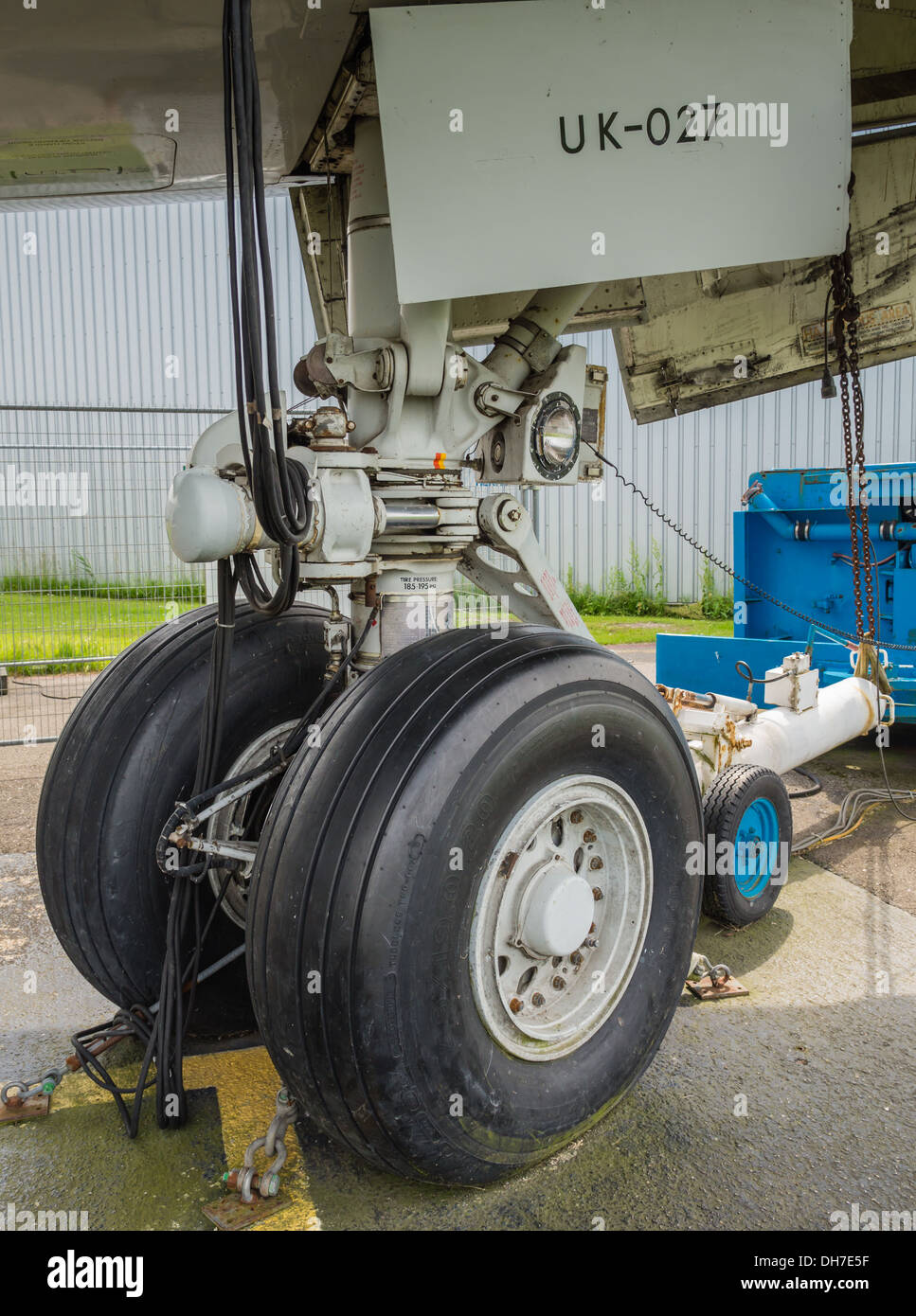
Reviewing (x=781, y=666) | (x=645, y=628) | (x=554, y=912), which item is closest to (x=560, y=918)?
(x=554, y=912)

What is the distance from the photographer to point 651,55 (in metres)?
2.09

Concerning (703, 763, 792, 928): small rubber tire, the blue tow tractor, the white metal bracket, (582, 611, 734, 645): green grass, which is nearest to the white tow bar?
the blue tow tractor

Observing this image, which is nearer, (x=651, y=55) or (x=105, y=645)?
(x=651, y=55)

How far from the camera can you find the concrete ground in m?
1.86

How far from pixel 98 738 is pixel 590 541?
10.5 meters

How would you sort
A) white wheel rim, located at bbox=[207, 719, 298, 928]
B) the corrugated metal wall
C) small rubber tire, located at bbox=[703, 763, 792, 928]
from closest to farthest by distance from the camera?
white wheel rim, located at bbox=[207, 719, 298, 928] → small rubber tire, located at bbox=[703, 763, 792, 928] → the corrugated metal wall

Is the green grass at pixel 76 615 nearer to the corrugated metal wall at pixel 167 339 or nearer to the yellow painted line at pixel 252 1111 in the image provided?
the yellow painted line at pixel 252 1111

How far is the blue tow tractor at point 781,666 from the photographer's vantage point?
3170mm

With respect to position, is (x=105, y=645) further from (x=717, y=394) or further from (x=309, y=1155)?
(x=309, y=1155)

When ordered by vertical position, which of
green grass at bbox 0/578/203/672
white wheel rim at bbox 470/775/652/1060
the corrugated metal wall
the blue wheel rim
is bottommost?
the blue wheel rim

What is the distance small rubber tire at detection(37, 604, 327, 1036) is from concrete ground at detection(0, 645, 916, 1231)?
26 centimetres

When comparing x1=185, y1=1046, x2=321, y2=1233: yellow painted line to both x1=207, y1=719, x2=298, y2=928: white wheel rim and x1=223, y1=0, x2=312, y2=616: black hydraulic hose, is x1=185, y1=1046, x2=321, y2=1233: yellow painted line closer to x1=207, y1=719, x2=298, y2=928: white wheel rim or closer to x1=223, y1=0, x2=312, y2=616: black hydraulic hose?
x1=207, y1=719, x2=298, y2=928: white wheel rim
